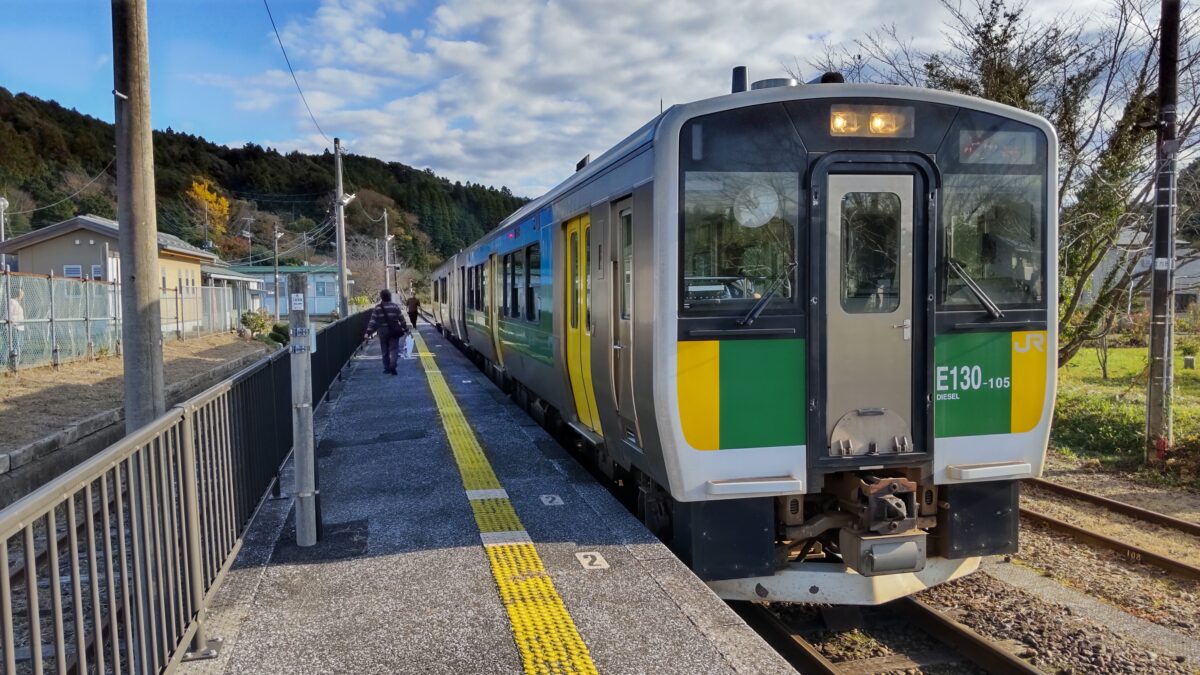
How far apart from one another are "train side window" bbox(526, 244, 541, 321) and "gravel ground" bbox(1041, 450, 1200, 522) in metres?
5.57

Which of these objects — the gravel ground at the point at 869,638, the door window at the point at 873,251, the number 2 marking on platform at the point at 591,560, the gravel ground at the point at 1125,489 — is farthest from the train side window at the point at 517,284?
the gravel ground at the point at 1125,489

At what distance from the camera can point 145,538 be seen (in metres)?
2.98

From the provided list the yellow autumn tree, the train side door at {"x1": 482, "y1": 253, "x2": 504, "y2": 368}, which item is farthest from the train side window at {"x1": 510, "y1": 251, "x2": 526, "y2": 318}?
the yellow autumn tree

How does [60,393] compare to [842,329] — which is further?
[60,393]

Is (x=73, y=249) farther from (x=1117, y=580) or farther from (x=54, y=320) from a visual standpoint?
(x=1117, y=580)

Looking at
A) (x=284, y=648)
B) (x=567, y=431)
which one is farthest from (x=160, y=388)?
(x=567, y=431)

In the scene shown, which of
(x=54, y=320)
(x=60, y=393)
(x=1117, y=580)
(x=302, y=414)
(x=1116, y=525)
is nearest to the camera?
(x=302, y=414)

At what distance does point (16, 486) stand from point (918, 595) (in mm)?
8164

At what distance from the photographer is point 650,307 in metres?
4.67

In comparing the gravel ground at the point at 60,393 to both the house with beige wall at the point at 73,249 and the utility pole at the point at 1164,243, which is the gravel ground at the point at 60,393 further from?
the house with beige wall at the point at 73,249

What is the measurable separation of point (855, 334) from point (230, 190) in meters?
99.4

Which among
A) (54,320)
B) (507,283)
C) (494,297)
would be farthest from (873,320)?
(54,320)

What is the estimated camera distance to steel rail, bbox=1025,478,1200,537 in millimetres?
7082

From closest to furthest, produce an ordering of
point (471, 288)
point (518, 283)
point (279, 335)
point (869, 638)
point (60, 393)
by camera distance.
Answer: point (869, 638) → point (518, 283) → point (60, 393) → point (471, 288) → point (279, 335)
